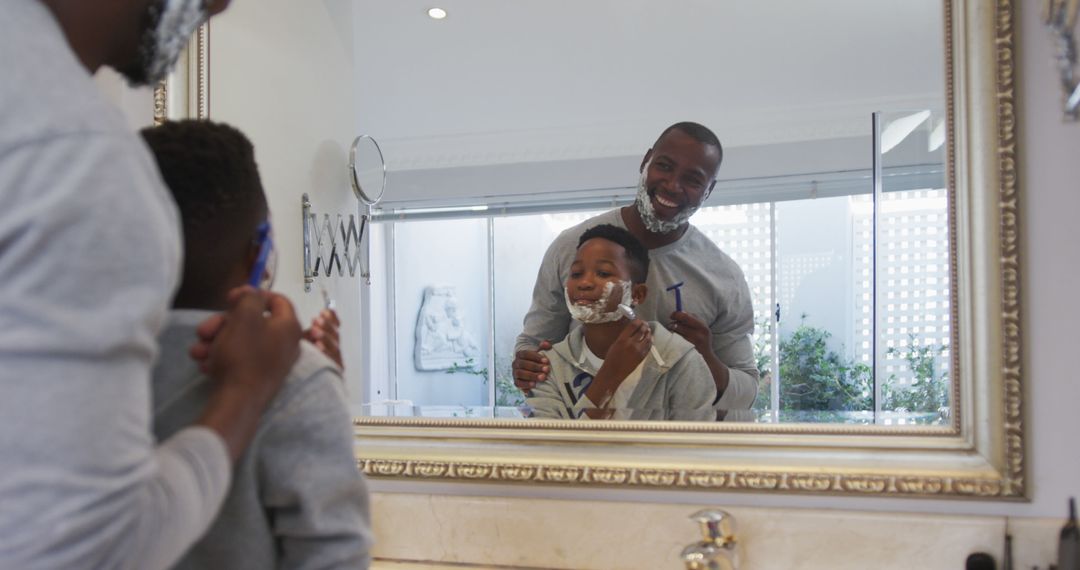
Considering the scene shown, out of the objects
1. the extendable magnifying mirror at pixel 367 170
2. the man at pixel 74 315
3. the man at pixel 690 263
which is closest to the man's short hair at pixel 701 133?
the man at pixel 690 263

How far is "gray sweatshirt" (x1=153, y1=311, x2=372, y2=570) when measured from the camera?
0.51m

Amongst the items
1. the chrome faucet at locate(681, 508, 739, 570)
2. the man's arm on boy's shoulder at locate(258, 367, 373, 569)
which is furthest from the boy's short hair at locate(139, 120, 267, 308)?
the chrome faucet at locate(681, 508, 739, 570)

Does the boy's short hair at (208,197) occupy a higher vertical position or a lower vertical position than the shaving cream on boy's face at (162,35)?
lower

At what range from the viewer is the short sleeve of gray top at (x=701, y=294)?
36.2 inches

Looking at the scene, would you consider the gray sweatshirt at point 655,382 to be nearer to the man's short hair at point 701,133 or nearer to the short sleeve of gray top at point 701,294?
the short sleeve of gray top at point 701,294

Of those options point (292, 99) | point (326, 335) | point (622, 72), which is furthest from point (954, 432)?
point (292, 99)

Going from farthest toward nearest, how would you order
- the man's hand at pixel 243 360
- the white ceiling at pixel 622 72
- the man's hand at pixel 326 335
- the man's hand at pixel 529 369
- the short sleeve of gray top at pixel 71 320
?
1. the man's hand at pixel 529 369
2. the white ceiling at pixel 622 72
3. the man's hand at pixel 326 335
4. the man's hand at pixel 243 360
5. the short sleeve of gray top at pixel 71 320

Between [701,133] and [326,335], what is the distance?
491 millimetres

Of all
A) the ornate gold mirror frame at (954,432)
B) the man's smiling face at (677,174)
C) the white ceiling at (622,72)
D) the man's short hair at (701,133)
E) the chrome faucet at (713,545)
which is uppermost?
the white ceiling at (622,72)

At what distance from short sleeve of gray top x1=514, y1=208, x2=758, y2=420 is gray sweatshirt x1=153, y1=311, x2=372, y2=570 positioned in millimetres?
459

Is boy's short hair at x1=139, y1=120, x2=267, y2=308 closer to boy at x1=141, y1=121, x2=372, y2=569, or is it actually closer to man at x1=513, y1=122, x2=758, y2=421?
boy at x1=141, y1=121, x2=372, y2=569

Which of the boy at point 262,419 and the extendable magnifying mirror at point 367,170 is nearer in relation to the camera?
the boy at point 262,419

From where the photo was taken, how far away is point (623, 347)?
95 cm

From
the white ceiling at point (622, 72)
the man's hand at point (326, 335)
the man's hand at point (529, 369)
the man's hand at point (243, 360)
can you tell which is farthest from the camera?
the man's hand at point (529, 369)
